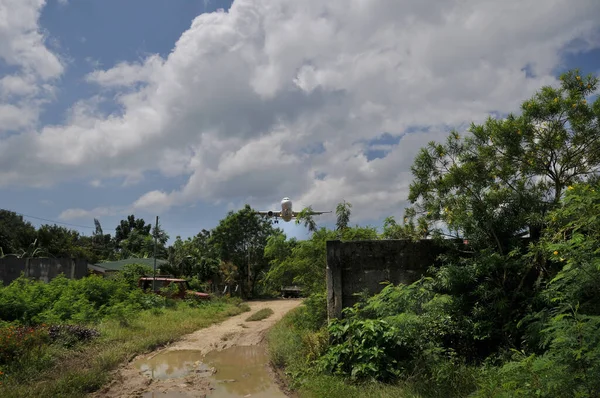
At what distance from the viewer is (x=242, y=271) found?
38.8 m

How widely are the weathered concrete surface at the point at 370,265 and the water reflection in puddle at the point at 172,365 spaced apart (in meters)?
3.33

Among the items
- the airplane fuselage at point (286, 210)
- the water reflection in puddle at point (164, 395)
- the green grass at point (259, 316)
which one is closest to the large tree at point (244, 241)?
the green grass at point (259, 316)

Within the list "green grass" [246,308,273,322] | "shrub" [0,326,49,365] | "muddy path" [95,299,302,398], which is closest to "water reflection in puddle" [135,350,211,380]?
"muddy path" [95,299,302,398]

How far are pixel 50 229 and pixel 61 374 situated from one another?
36.9 m

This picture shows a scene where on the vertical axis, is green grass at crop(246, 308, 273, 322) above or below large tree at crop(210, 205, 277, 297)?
below

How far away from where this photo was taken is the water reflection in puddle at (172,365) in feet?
30.5

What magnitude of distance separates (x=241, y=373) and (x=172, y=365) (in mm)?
1709

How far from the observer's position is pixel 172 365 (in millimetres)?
A: 10156

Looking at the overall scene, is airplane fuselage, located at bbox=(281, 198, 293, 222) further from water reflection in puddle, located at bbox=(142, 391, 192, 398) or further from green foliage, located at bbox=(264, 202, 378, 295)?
water reflection in puddle, located at bbox=(142, 391, 192, 398)

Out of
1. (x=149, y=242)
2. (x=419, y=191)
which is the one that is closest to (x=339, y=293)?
(x=419, y=191)

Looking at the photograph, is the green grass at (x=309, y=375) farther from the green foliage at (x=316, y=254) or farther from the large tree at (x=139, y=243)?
the large tree at (x=139, y=243)

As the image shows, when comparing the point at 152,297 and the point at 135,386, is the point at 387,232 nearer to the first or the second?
the point at 135,386

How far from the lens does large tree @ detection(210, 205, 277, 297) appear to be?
3772 centimetres

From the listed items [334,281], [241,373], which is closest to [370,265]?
[334,281]
